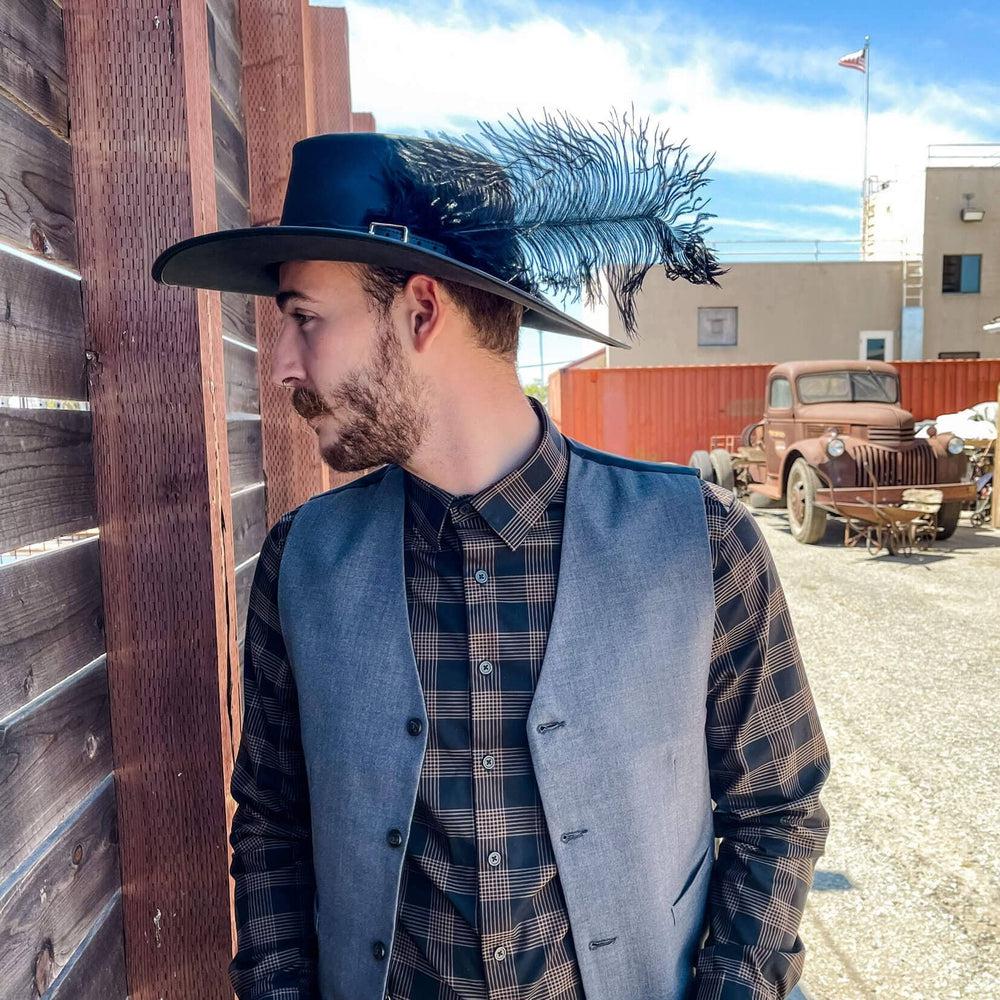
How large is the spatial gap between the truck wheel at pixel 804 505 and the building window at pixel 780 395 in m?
1.09

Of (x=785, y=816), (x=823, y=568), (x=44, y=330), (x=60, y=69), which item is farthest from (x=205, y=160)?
(x=823, y=568)

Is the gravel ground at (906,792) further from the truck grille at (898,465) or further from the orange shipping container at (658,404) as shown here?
the orange shipping container at (658,404)

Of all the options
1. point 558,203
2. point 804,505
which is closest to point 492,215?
point 558,203

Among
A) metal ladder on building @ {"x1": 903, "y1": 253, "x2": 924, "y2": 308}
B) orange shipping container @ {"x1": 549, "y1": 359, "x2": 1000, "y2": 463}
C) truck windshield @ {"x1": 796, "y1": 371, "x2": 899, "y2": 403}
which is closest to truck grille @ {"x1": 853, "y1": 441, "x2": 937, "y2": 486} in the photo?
truck windshield @ {"x1": 796, "y1": 371, "x2": 899, "y2": 403}

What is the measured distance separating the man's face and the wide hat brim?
59 mm

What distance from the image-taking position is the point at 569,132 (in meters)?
1.38

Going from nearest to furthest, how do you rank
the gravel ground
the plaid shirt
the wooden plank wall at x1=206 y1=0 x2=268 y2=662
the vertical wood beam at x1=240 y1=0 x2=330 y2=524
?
the plaid shirt
the wooden plank wall at x1=206 y1=0 x2=268 y2=662
the vertical wood beam at x1=240 y1=0 x2=330 y2=524
the gravel ground

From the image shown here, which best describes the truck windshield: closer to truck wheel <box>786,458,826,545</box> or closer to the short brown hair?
truck wheel <box>786,458,826,545</box>

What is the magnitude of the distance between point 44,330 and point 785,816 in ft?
4.07

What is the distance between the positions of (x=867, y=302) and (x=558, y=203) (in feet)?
81.9

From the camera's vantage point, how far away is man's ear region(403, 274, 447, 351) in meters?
1.37

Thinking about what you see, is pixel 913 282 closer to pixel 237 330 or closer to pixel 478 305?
pixel 237 330

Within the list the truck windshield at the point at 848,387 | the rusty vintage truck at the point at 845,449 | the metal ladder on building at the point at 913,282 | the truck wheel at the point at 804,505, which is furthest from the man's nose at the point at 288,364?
the metal ladder on building at the point at 913,282

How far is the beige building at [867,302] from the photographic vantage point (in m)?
23.5
